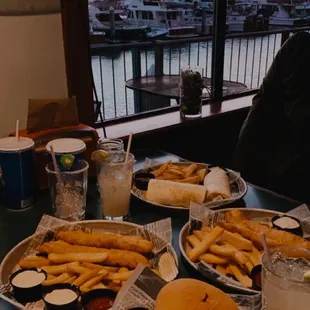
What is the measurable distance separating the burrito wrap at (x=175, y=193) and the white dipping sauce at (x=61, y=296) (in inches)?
22.2

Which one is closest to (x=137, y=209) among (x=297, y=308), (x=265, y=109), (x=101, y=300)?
(x=101, y=300)

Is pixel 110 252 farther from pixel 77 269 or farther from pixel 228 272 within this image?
pixel 228 272

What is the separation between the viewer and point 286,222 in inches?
52.9

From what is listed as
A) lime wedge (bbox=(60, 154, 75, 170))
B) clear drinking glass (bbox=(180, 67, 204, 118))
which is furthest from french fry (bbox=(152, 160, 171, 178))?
clear drinking glass (bbox=(180, 67, 204, 118))

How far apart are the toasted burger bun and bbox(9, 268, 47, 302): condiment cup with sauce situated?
0.31m

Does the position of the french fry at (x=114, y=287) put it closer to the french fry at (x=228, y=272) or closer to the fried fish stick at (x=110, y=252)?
the fried fish stick at (x=110, y=252)

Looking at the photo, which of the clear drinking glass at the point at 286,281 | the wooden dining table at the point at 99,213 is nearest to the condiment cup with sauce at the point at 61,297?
the wooden dining table at the point at 99,213

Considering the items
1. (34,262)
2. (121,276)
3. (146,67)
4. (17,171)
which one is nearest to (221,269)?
(121,276)

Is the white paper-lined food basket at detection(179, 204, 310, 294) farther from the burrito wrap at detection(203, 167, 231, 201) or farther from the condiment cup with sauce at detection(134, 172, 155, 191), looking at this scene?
the condiment cup with sauce at detection(134, 172, 155, 191)

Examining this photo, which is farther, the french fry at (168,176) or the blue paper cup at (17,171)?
the french fry at (168,176)

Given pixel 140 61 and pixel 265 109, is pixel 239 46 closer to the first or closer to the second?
pixel 140 61

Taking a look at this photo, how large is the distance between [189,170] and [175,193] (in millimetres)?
250

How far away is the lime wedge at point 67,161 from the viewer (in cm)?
145

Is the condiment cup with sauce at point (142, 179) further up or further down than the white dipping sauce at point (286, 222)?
further down
